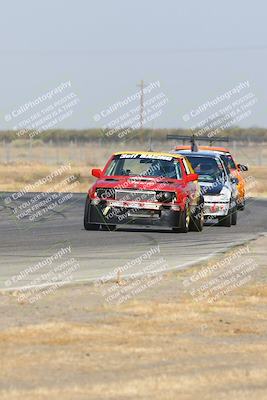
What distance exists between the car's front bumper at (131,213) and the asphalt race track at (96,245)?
0.24 m

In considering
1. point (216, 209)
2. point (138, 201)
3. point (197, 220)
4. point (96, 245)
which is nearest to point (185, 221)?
point (197, 220)

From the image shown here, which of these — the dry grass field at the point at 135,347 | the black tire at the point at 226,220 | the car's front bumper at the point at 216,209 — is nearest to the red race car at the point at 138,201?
the car's front bumper at the point at 216,209

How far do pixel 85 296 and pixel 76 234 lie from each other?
9.75 meters

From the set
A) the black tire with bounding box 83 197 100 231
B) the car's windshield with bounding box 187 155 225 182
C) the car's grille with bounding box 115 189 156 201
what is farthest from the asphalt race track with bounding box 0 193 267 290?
the car's windshield with bounding box 187 155 225 182

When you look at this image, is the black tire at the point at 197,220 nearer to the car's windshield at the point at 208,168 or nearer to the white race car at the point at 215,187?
the white race car at the point at 215,187

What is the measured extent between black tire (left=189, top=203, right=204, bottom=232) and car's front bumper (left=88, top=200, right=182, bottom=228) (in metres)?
1.10

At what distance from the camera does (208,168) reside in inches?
1123

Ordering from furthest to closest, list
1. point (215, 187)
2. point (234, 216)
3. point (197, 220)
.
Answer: point (234, 216), point (215, 187), point (197, 220)

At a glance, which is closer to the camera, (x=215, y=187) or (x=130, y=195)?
(x=130, y=195)

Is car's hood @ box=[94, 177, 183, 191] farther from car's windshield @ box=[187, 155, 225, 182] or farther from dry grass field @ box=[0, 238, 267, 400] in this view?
dry grass field @ box=[0, 238, 267, 400]

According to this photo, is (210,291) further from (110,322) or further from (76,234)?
(76,234)

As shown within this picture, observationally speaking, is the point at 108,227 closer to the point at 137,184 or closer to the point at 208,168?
the point at 137,184

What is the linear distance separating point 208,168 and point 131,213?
5350 millimetres

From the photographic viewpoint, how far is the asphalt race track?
1655cm
